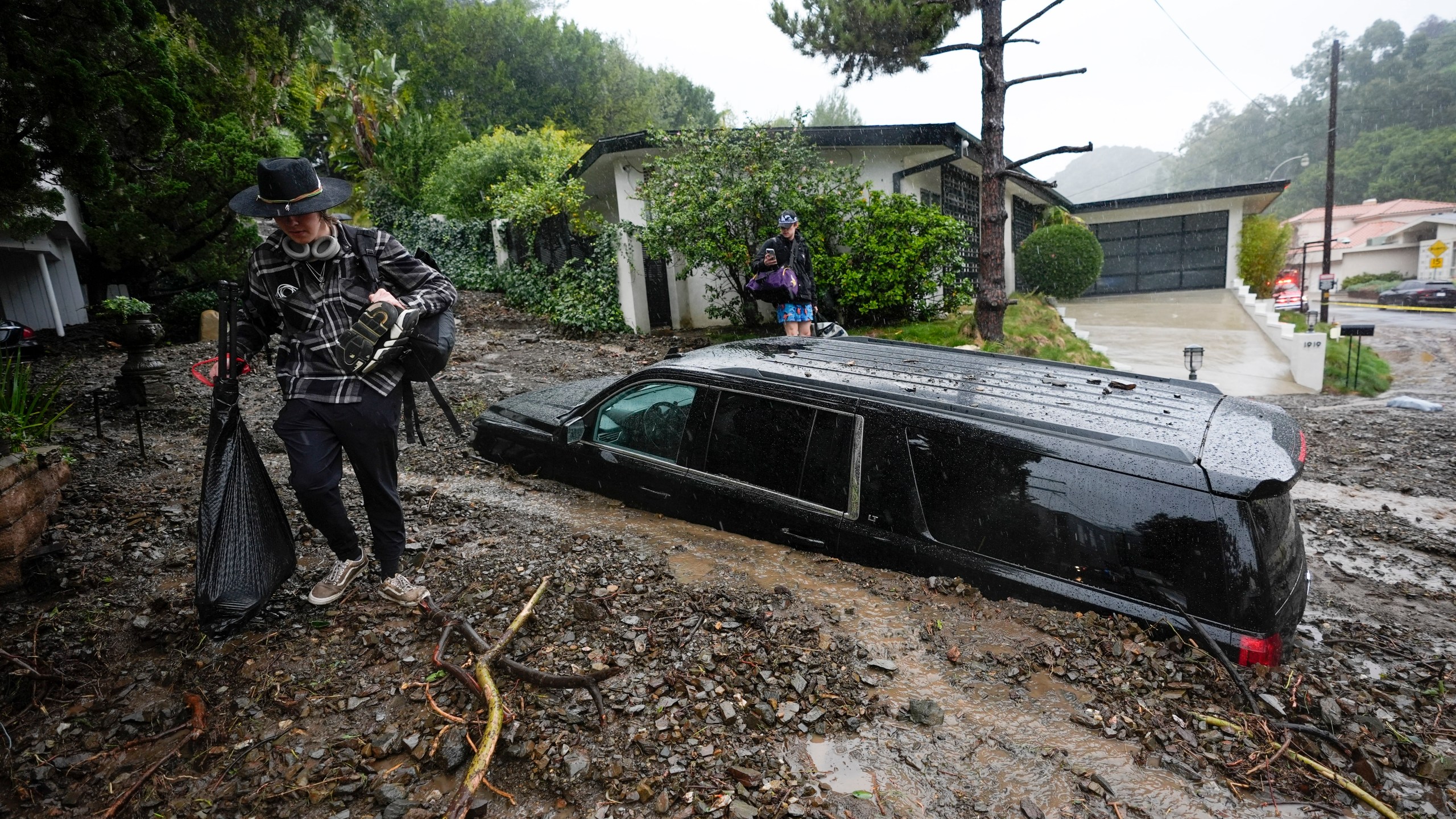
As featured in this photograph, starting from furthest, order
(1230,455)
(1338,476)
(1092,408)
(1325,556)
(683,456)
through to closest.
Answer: (1338,476)
(1325,556)
(683,456)
(1092,408)
(1230,455)

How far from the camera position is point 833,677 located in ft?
8.84

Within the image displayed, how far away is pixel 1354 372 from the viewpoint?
12.9m

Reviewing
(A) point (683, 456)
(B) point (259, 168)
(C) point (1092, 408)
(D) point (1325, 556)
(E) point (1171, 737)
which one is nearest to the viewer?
(E) point (1171, 737)

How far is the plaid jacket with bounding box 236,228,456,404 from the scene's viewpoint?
2.85 m

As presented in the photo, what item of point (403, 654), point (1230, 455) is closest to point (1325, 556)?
point (1230, 455)

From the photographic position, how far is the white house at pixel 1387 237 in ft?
126

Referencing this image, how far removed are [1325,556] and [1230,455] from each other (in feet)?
9.68

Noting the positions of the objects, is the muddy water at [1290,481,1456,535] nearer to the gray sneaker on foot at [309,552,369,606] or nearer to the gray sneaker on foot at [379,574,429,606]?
the gray sneaker on foot at [379,574,429,606]

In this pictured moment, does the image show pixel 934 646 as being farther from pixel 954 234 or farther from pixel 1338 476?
pixel 954 234

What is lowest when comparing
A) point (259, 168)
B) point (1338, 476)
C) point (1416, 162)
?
point (1338, 476)

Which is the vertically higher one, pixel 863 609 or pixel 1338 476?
pixel 863 609

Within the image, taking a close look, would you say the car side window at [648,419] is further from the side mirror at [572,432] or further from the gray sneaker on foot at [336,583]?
the gray sneaker on foot at [336,583]

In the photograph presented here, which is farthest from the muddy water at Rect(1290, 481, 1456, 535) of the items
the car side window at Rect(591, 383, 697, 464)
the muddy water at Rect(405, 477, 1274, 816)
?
the car side window at Rect(591, 383, 697, 464)

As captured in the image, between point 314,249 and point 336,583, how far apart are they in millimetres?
1467
